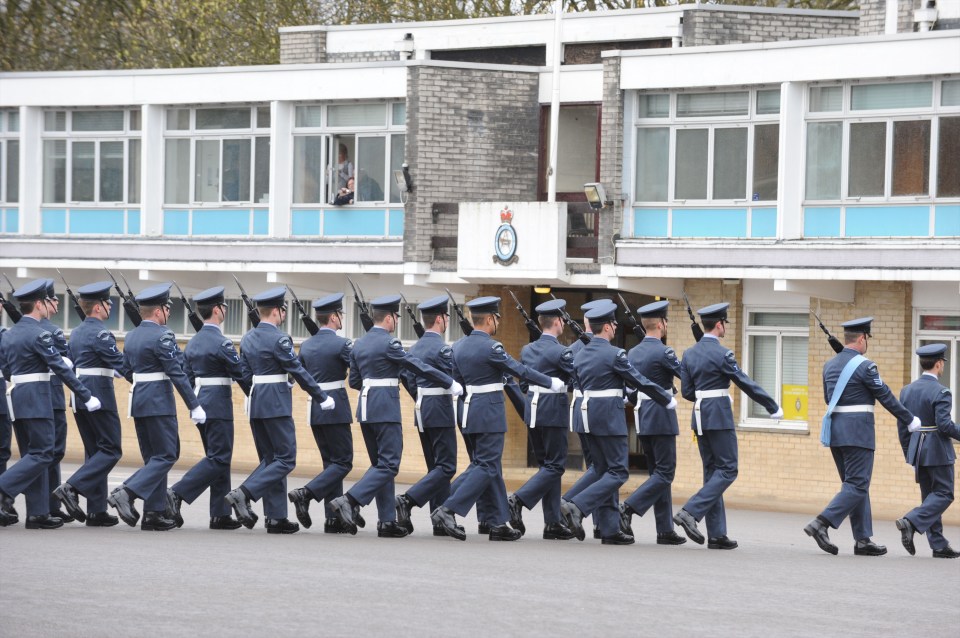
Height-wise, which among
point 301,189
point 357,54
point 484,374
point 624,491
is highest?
point 357,54

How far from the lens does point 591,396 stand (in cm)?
1435

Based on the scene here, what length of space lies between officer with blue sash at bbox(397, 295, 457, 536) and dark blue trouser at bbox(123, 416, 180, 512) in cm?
187

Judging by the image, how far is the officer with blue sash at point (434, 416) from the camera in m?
14.2

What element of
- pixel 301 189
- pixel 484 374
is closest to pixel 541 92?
pixel 301 189

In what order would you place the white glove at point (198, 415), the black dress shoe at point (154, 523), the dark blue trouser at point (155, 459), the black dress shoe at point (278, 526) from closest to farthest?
the white glove at point (198, 415) → the dark blue trouser at point (155, 459) → the black dress shoe at point (154, 523) → the black dress shoe at point (278, 526)

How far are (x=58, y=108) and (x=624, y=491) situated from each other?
10.5 meters

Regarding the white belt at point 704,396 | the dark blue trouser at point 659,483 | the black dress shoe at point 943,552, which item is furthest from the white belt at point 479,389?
the black dress shoe at point 943,552

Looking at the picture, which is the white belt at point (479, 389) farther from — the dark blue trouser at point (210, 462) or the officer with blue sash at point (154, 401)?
the officer with blue sash at point (154, 401)

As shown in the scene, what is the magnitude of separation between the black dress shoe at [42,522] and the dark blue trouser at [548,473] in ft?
12.2

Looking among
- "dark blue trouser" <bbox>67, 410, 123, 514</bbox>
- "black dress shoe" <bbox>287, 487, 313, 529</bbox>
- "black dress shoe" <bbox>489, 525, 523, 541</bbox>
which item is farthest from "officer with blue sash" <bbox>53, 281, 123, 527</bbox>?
"black dress shoe" <bbox>489, 525, 523, 541</bbox>

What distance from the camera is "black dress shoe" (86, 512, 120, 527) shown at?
46.8ft

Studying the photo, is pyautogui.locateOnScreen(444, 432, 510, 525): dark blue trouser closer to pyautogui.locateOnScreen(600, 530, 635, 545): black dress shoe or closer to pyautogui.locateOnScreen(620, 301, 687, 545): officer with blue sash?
pyautogui.locateOnScreen(600, 530, 635, 545): black dress shoe

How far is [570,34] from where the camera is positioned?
82.6 feet

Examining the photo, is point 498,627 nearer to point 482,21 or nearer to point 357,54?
point 482,21
